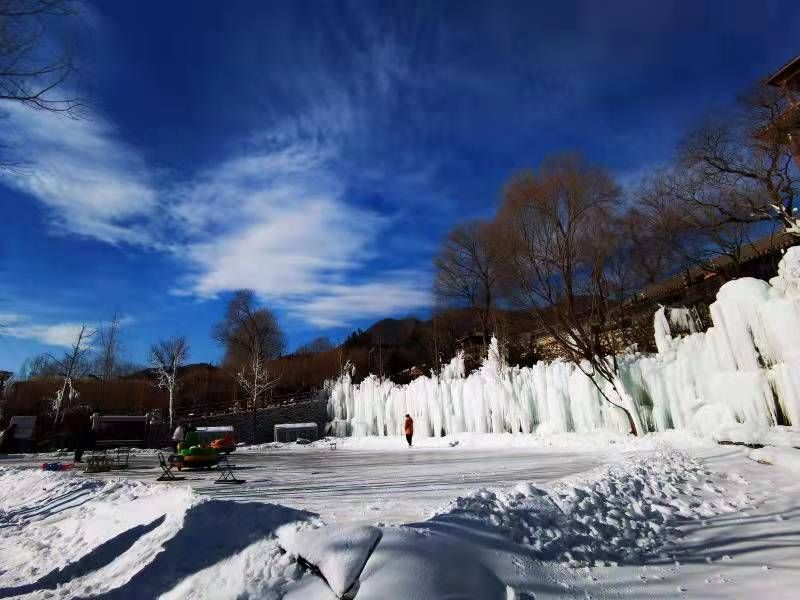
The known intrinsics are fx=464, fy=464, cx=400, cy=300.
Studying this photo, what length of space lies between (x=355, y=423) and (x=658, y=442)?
19245 millimetres

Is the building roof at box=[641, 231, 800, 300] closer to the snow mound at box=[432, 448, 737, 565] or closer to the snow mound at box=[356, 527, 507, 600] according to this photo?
the snow mound at box=[432, 448, 737, 565]

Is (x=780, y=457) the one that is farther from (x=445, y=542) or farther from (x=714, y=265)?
(x=714, y=265)

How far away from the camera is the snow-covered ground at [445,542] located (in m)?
3.53

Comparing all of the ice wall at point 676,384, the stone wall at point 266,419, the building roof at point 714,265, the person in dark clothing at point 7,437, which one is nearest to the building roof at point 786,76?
the building roof at point 714,265

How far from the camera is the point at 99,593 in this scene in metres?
4.30

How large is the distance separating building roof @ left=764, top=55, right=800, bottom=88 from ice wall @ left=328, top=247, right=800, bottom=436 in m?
10.4

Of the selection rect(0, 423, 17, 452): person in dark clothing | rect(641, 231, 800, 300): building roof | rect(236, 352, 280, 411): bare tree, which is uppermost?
rect(641, 231, 800, 300): building roof

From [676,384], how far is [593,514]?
9773mm

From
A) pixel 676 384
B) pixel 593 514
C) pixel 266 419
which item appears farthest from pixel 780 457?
pixel 266 419

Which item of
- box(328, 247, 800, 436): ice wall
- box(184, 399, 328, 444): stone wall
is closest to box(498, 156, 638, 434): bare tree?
box(328, 247, 800, 436): ice wall

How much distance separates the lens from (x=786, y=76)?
18438mm

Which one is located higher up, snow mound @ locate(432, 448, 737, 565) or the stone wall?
the stone wall

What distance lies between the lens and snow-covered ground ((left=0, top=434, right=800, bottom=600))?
11.6 feet

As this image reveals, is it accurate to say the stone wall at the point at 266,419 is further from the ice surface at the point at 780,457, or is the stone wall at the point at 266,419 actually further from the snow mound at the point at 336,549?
the snow mound at the point at 336,549
